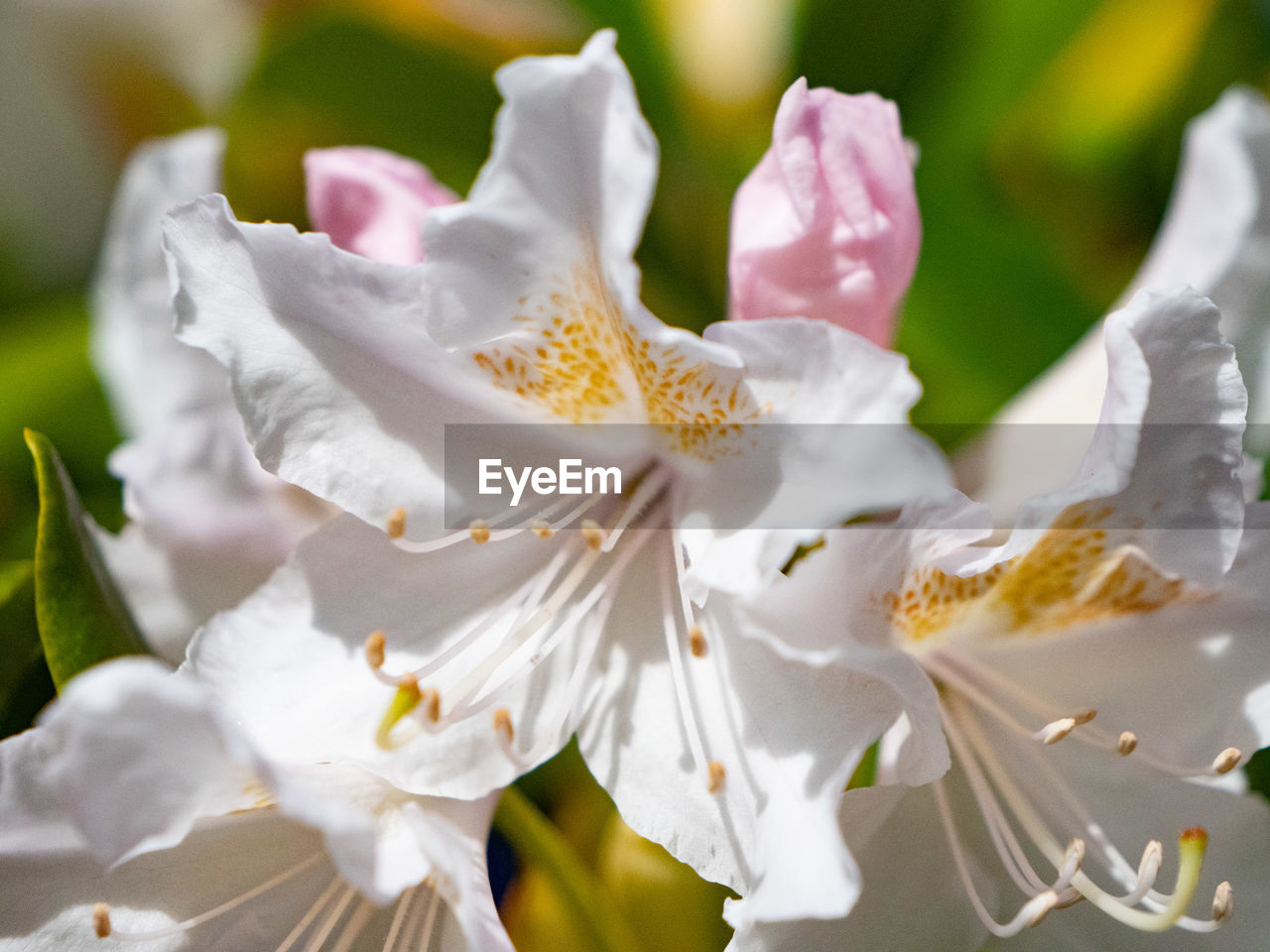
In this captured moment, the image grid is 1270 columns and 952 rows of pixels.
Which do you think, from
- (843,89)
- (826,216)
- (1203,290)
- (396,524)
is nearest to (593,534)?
(396,524)

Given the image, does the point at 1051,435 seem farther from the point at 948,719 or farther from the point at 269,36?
the point at 269,36

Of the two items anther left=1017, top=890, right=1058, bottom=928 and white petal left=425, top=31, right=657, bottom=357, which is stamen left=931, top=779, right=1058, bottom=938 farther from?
white petal left=425, top=31, right=657, bottom=357

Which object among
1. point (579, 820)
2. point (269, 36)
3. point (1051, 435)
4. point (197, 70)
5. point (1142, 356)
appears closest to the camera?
point (1142, 356)

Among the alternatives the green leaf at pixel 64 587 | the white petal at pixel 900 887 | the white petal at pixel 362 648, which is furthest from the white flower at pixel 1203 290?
the green leaf at pixel 64 587

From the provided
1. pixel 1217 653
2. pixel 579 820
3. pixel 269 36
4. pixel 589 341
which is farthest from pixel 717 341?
pixel 269 36

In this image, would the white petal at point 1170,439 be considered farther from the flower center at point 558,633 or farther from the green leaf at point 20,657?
the green leaf at point 20,657

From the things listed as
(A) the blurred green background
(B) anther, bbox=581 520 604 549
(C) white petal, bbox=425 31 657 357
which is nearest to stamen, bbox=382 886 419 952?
(B) anther, bbox=581 520 604 549

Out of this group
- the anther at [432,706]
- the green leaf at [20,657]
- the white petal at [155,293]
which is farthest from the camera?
the white petal at [155,293]

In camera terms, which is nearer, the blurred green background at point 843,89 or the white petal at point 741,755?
the white petal at point 741,755
